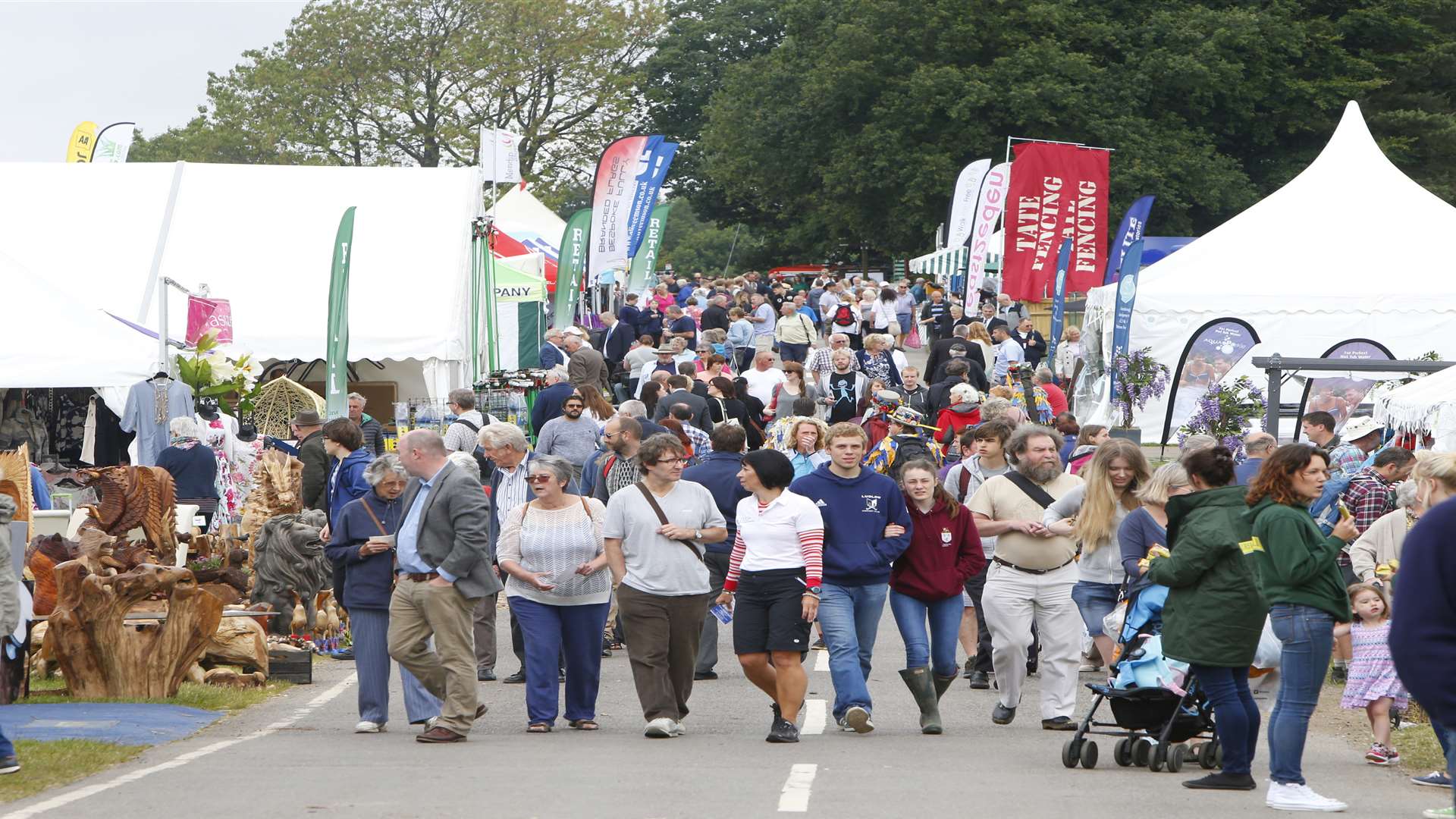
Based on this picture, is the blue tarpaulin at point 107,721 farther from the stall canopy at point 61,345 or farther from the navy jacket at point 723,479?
the stall canopy at point 61,345

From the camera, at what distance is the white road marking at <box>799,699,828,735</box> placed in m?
9.92

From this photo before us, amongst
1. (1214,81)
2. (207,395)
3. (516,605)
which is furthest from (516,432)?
(1214,81)

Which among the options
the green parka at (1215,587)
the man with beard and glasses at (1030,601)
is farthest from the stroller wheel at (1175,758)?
the man with beard and glasses at (1030,601)

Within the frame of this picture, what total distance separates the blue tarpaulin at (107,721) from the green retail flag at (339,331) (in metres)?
7.88

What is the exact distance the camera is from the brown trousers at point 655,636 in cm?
948

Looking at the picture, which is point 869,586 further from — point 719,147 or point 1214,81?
point 719,147

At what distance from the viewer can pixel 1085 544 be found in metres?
10.2

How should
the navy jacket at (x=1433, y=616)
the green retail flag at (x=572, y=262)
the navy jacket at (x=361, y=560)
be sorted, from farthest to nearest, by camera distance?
the green retail flag at (x=572, y=262)
the navy jacket at (x=361, y=560)
the navy jacket at (x=1433, y=616)

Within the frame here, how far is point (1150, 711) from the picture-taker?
8633mm

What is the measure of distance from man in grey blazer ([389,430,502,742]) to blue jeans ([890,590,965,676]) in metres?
2.24

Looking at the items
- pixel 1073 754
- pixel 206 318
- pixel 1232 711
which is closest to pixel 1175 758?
pixel 1073 754

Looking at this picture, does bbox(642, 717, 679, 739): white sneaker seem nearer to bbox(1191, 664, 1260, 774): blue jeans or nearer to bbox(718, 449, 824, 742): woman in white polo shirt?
bbox(718, 449, 824, 742): woman in white polo shirt

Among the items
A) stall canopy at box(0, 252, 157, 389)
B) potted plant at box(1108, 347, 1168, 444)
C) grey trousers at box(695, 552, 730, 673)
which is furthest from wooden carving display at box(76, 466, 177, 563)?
potted plant at box(1108, 347, 1168, 444)

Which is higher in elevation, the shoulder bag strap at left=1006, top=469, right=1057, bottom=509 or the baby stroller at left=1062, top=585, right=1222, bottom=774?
the shoulder bag strap at left=1006, top=469, right=1057, bottom=509
